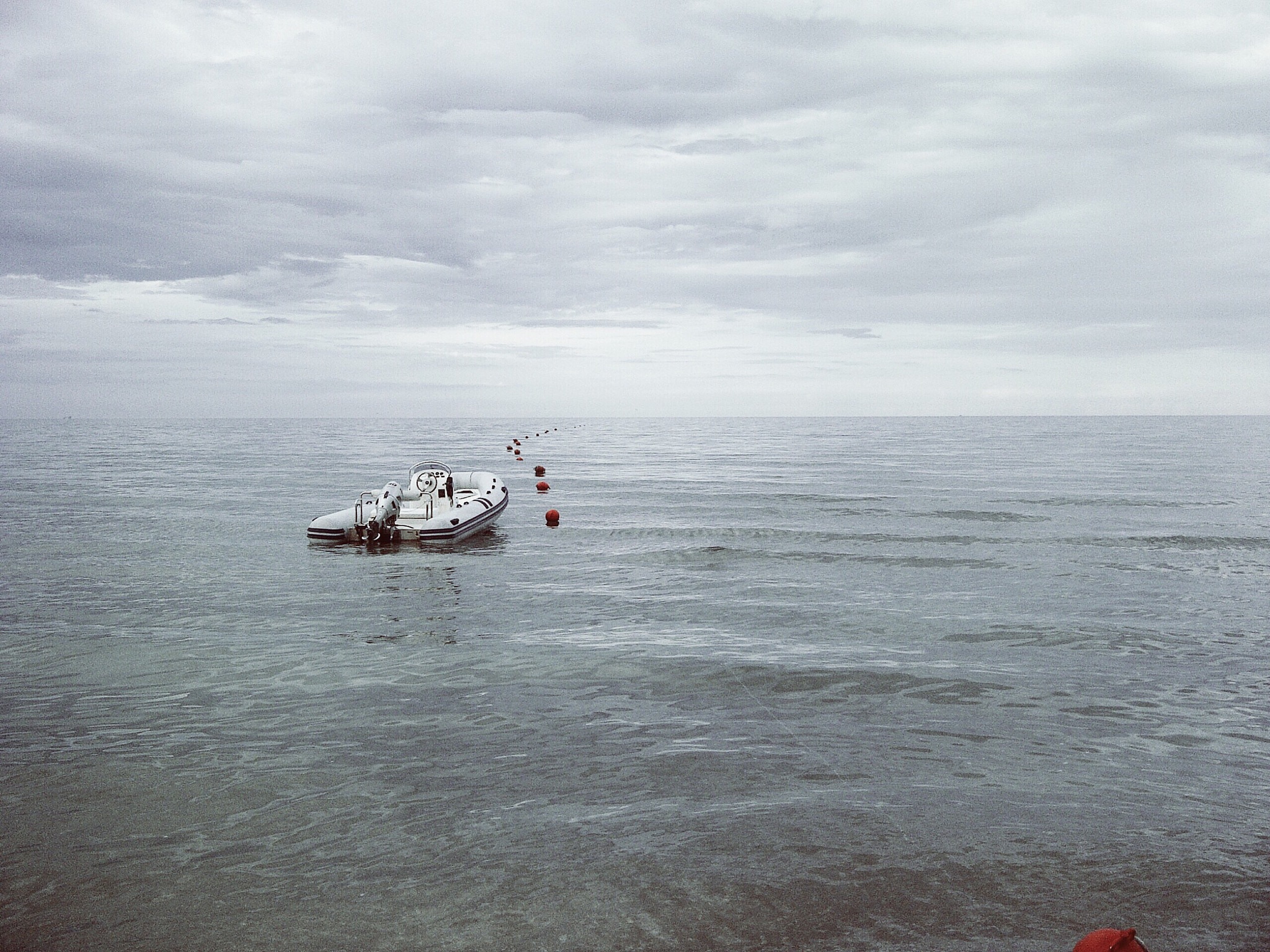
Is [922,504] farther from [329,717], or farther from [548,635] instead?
[329,717]

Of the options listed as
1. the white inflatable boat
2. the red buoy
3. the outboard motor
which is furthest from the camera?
the white inflatable boat

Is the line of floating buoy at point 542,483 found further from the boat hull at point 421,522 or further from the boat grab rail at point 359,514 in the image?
the boat grab rail at point 359,514

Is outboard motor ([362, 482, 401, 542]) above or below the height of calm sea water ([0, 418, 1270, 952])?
above

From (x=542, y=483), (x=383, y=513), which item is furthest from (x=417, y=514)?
(x=542, y=483)

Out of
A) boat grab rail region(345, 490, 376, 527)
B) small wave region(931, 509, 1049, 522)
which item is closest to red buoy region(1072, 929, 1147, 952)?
boat grab rail region(345, 490, 376, 527)

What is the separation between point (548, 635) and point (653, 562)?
7.17 m

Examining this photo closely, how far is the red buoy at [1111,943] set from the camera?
4.49 metres

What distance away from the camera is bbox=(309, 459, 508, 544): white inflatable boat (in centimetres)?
2291

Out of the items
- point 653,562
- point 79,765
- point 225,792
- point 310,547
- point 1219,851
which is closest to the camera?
point 1219,851

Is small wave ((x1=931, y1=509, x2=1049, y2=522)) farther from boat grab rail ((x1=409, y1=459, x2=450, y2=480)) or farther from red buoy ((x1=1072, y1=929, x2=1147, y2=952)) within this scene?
red buoy ((x1=1072, y1=929, x2=1147, y2=952))

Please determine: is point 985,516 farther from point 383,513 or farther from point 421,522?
point 383,513

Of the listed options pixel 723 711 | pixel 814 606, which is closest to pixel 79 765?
pixel 723 711

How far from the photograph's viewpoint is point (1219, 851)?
6.54 m

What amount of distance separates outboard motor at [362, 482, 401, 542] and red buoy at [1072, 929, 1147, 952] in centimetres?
1990
